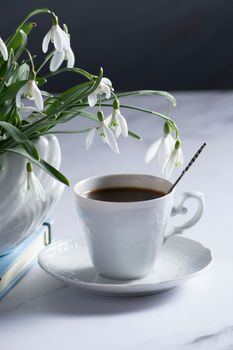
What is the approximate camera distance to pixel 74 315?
0.99 m

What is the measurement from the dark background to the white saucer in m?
1.28

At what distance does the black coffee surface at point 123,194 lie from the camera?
104cm

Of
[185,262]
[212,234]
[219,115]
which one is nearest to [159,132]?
[219,115]

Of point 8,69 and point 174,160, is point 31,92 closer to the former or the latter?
point 8,69

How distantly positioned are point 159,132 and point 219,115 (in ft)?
0.59

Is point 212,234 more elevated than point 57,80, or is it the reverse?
point 212,234

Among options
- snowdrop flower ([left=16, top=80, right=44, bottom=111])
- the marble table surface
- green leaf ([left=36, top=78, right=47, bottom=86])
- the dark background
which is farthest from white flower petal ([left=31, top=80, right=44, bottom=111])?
the dark background

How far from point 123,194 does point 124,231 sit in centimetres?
7

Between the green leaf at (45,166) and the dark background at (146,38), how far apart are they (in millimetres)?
1386

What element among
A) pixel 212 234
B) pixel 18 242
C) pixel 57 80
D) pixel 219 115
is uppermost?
pixel 18 242

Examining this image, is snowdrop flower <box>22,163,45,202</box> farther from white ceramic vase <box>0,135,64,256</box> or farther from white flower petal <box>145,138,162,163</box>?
white flower petal <box>145,138,162,163</box>

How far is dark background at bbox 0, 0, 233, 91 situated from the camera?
7.70ft

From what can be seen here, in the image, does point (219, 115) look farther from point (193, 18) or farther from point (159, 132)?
point (193, 18)

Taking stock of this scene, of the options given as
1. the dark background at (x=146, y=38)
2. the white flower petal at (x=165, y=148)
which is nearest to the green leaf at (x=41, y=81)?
the white flower petal at (x=165, y=148)
